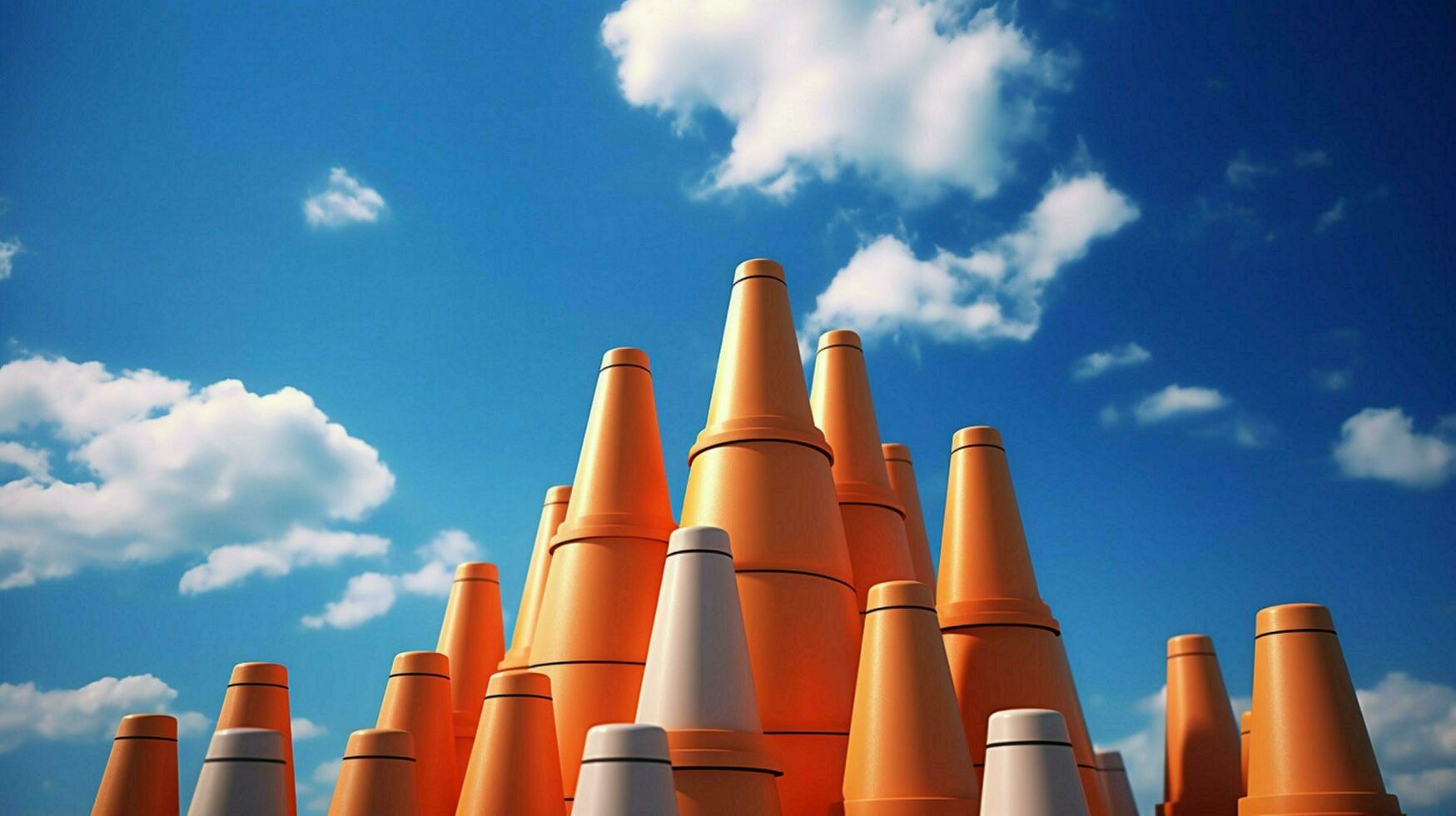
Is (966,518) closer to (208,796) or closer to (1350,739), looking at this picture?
(1350,739)

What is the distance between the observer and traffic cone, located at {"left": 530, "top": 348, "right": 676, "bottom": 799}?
4.63m

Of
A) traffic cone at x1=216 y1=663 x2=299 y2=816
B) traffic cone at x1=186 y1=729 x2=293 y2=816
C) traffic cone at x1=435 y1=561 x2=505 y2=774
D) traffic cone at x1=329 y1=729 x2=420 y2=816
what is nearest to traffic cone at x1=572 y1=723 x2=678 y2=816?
traffic cone at x1=186 y1=729 x2=293 y2=816

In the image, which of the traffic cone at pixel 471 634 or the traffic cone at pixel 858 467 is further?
the traffic cone at pixel 471 634

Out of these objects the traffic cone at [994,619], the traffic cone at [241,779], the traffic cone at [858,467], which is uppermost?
the traffic cone at [858,467]

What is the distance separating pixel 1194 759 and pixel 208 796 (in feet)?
15.2

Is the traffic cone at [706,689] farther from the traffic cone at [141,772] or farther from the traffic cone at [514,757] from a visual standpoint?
the traffic cone at [141,772]

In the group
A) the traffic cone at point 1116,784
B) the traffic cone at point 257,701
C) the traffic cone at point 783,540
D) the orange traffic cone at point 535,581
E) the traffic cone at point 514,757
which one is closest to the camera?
the traffic cone at point 514,757

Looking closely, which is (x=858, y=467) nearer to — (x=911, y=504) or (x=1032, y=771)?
(x=911, y=504)

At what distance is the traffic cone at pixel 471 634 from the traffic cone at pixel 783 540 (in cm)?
220

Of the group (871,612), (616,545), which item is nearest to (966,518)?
(871,612)

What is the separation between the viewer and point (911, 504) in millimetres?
6711

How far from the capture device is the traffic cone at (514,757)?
4078mm

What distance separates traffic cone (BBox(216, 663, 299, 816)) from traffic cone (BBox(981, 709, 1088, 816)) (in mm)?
3358

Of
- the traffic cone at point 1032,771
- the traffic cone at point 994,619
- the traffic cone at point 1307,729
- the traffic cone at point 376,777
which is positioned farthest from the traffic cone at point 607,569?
the traffic cone at point 1307,729
